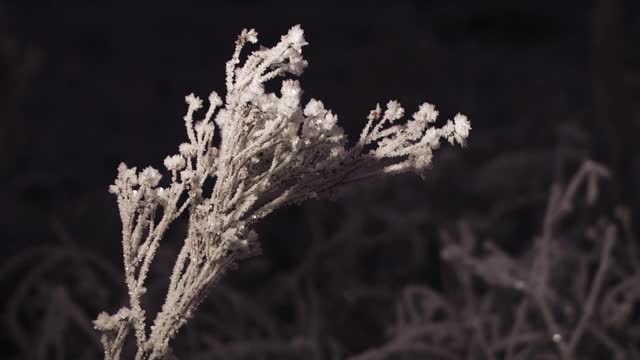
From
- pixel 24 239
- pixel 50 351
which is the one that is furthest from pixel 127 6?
pixel 50 351

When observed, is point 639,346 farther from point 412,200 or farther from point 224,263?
point 224,263

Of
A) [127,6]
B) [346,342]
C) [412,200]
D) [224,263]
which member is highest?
[127,6]

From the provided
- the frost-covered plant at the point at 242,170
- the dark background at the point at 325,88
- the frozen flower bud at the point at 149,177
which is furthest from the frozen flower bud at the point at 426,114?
the dark background at the point at 325,88

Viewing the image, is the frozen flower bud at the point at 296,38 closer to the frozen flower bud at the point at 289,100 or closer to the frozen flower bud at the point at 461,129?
the frozen flower bud at the point at 289,100

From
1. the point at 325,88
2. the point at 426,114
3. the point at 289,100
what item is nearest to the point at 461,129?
the point at 426,114

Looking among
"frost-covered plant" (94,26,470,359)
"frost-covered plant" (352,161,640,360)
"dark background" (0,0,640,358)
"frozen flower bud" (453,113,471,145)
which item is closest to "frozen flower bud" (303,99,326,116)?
"frost-covered plant" (94,26,470,359)

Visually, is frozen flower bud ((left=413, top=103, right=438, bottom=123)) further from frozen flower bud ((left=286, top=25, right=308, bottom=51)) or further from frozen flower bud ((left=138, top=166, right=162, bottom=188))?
frozen flower bud ((left=138, top=166, right=162, bottom=188))

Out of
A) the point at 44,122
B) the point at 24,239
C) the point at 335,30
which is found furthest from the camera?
the point at 335,30
